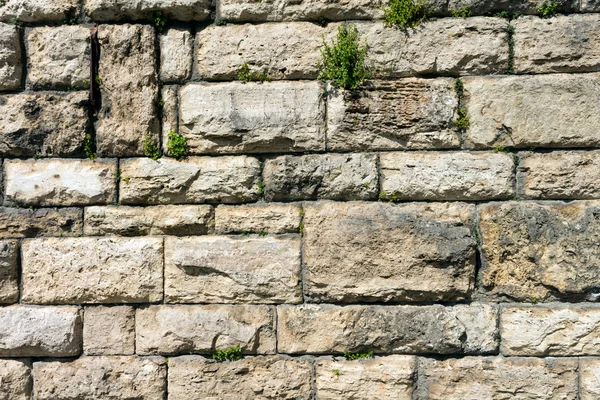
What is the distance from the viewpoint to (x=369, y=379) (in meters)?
3.20

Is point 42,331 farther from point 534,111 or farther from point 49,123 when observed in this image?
point 534,111

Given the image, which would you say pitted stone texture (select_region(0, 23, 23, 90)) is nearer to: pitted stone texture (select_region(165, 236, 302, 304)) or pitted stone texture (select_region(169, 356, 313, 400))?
pitted stone texture (select_region(165, 236, 302, 304))

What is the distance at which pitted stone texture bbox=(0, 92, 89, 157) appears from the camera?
11.0 feet

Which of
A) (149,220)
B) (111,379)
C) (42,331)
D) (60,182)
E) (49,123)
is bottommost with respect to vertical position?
(111,379)

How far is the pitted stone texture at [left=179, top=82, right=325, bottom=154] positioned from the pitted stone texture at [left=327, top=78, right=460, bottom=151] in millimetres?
130

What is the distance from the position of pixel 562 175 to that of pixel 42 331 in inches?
145

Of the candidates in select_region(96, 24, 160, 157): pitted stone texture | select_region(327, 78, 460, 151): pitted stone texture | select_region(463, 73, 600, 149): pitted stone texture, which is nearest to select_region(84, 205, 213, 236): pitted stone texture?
select_region(96, 24, 160, 157): pitted stone texture

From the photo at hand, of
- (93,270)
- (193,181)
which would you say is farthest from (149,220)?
(93,270)

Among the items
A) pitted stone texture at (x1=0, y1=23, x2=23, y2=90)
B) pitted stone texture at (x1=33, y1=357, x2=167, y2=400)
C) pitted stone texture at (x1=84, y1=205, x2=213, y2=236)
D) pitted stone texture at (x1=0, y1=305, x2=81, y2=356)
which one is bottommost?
pitted stone texture at (x1=33, y1=357, x2=167, y2=400)

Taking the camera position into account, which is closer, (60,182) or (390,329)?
(390,329)

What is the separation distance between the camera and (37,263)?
3.33m

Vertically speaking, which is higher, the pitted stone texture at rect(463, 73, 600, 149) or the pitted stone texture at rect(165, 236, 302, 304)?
the pitted stone texture at rect(463, 73, 600, 149)

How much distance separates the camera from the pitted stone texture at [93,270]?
10.8 feet

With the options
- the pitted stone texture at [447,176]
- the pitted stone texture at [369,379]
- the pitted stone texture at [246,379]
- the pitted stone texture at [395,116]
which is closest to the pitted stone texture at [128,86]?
the pitted stone texture at [395,116]
